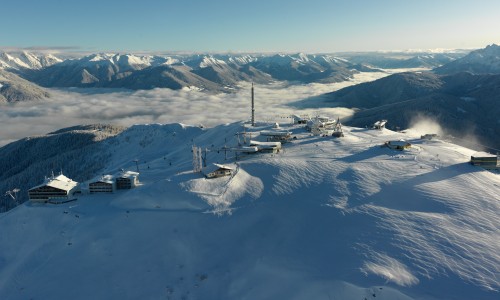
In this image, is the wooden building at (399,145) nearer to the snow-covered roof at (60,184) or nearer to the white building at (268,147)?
the white building at (268,147)

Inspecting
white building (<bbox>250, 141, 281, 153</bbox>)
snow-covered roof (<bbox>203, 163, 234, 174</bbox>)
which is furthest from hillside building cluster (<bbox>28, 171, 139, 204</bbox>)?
white building (<bbox>250, 141, 281, 153</bbox>)

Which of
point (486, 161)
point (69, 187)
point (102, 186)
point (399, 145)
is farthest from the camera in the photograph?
point (399, 145)

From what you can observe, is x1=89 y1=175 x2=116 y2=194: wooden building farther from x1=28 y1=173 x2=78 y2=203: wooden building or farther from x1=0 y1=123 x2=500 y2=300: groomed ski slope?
x1=28 y1=173 x2=78 y2=203: wooden building

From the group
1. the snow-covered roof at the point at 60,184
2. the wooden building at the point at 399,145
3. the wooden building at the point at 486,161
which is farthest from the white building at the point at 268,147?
the wooden building at the point at 486,161

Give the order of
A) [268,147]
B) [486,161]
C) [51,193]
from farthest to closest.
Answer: [268,147]
[486,161]
[51,193]

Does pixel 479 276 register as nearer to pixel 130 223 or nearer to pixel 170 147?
pixel 130 223

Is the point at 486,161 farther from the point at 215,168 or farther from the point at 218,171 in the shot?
the point at 215,168

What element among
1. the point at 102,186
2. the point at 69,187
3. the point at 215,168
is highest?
the point at 215,168

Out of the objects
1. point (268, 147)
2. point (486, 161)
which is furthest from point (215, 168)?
point (486, 161)

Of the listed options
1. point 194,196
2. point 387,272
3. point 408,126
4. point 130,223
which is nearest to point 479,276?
point 387,272
